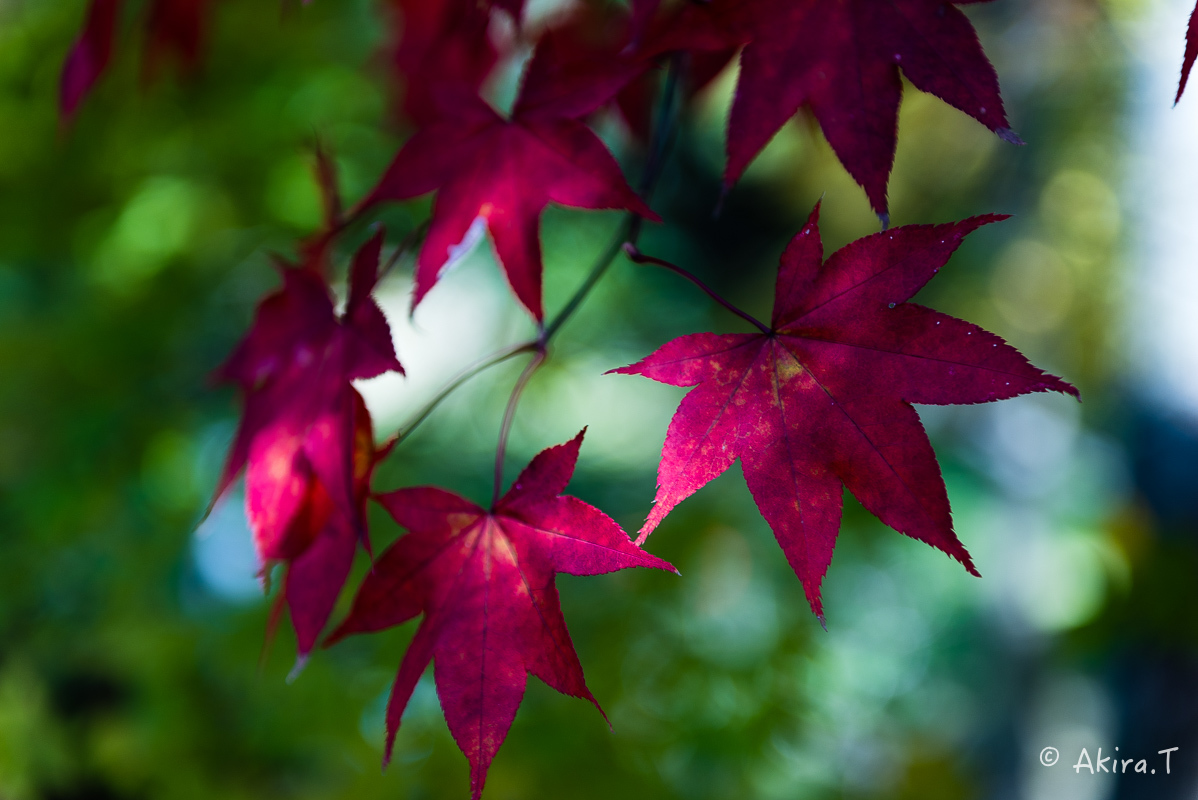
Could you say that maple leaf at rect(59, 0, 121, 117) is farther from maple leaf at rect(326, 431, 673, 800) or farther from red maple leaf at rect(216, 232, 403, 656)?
maple leaf at rect(326, 431, 673, 800)

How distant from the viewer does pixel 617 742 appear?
122 centimetres

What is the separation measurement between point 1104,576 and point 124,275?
2315mm

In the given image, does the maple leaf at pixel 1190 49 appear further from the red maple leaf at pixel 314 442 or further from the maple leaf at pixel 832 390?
the red maple leaf at pixel 314 442

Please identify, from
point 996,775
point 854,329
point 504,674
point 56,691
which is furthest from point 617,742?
point 996,775

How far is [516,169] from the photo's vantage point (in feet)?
1.83

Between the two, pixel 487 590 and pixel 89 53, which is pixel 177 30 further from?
pixel 487 590

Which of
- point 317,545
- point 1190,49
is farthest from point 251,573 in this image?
point 1190,49

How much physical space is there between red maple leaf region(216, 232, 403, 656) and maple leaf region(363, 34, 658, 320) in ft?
0.19

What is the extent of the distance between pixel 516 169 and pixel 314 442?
10.4 inches

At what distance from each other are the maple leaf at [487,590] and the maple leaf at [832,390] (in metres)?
0.07

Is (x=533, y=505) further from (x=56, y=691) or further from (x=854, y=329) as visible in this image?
(x=56, y=691)

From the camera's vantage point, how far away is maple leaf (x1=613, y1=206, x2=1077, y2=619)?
15.8 inches

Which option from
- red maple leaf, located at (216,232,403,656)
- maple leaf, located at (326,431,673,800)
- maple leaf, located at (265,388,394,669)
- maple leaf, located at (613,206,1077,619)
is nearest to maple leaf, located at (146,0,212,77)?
red maple leaf, located at (216,232,403,656)

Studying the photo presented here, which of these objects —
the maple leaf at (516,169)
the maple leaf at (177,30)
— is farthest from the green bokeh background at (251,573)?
the maple leaf at (516,169)
